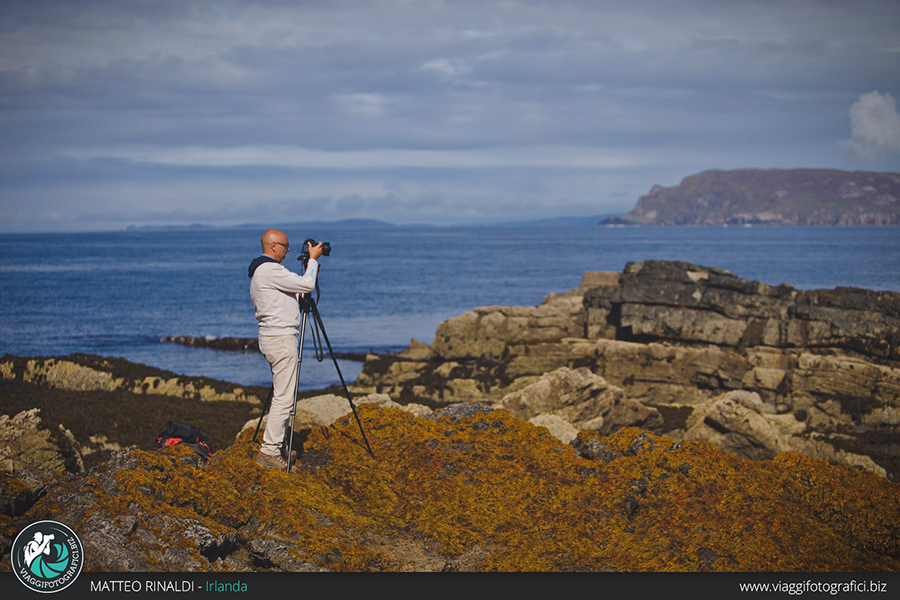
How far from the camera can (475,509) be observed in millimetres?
6543

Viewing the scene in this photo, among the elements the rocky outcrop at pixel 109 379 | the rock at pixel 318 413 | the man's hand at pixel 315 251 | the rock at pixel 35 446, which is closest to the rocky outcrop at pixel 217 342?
the rocky outcrop at pixel 109 379

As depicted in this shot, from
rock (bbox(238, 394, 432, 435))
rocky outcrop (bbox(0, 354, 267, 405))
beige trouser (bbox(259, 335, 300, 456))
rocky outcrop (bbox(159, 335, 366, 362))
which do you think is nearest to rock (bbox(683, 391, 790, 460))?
rock (bbox(238, 394, 432, 435))

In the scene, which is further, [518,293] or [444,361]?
[518,293]

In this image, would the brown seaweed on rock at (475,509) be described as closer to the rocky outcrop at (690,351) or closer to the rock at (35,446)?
the rock at (35,446)

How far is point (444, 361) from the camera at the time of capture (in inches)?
1079

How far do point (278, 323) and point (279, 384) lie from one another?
2.44 feet

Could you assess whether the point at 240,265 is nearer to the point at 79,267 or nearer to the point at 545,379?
the point at 79,267

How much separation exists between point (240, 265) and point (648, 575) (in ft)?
351

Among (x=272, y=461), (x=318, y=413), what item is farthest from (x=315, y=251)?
(x=318, y=413)

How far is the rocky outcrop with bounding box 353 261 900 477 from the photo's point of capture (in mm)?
21922

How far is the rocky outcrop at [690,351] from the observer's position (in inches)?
863

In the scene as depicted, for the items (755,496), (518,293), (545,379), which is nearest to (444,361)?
(545,379)

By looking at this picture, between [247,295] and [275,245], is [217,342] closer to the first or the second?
[247,295]

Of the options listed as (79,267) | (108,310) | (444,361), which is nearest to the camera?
(444,361)
